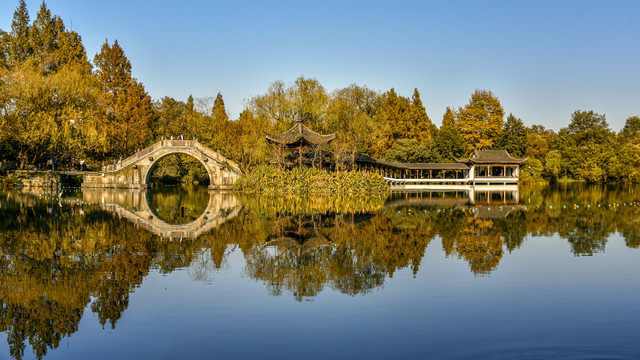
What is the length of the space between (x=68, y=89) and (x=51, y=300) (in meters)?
34.4

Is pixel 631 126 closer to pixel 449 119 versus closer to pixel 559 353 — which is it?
pixel 449 119

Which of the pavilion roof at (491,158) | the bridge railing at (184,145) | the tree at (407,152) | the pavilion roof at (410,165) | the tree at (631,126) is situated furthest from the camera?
the tree at (631,126)

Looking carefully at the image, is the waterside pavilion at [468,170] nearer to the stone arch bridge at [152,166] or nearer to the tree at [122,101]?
the stone arch bridge at [152,166]

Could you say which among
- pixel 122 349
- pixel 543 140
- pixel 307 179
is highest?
pixel 543 140

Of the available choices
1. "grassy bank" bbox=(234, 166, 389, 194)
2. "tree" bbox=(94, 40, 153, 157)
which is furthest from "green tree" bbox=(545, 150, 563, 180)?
"tree" bbox=(94, 40, 153, 157)

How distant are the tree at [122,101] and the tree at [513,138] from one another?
3932cm

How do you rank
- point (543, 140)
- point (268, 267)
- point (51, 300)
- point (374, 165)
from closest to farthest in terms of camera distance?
point (51, 300)
point (268, 267)
point (374, 165)
point (543, 140)

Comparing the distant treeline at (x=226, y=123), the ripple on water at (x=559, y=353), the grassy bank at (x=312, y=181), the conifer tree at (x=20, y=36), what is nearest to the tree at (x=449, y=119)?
the distant treeline at (x=226, y=123)

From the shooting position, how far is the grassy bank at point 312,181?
34469 mm

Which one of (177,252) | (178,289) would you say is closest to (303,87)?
(177,252)

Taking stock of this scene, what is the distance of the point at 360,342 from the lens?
581 cm

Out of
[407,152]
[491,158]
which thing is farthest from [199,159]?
[491,158]

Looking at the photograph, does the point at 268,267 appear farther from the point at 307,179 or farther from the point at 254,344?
the point at 307,179

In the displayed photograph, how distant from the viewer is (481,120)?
60.3 m
